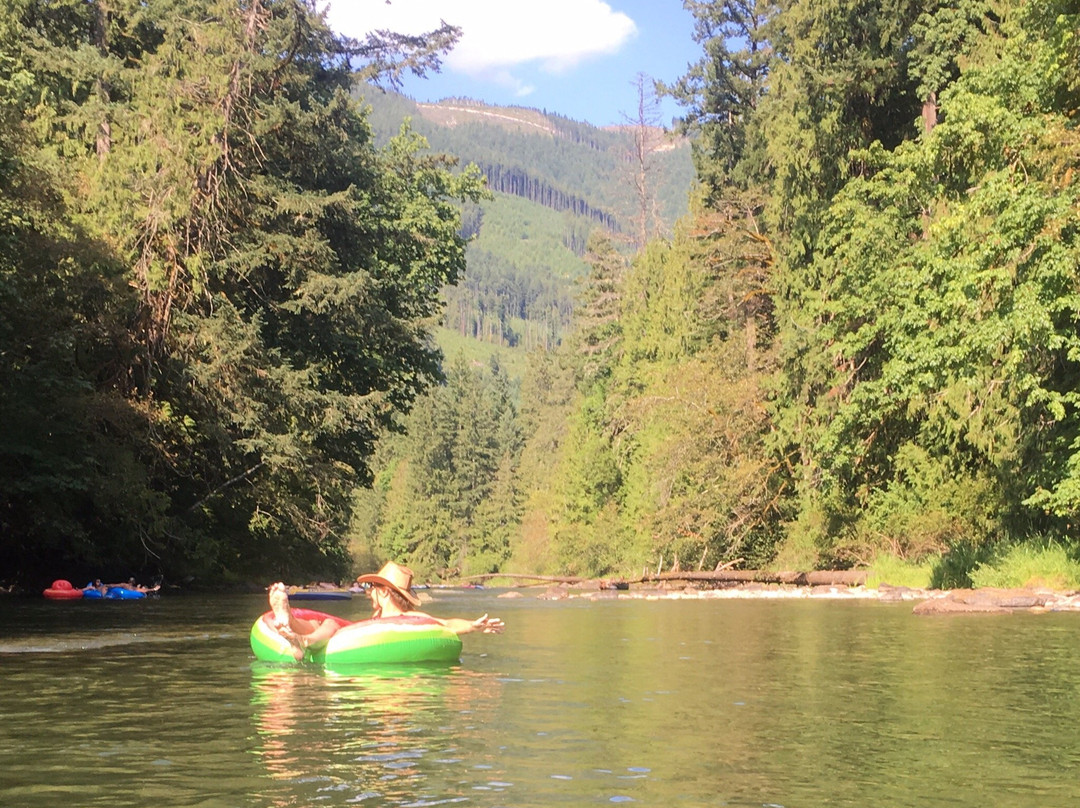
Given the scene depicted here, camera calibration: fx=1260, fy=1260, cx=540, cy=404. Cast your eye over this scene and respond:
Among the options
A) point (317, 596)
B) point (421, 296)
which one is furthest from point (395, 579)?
point (421, 296)

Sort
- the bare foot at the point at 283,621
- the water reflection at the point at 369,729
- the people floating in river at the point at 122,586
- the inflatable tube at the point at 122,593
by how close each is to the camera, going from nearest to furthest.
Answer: the water reflection at the point at 369,729
the bare foot at the point at 283,621
the inflatable tube at the point at 122,593
the people floating in river at the point at 122,586

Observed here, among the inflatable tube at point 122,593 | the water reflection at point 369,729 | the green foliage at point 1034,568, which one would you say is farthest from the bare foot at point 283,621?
the green foliage at point 1034,568

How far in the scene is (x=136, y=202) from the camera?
32344mm

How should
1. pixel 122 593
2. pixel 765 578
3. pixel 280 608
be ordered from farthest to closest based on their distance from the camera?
pixel 765 578 → pixel 122 593 → pixel 280 608

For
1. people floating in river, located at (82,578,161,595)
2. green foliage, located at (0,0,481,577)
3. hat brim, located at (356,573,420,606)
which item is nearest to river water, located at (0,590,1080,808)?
hat brim, located at (356,573,420,606)

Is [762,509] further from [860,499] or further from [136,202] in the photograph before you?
[136,202]

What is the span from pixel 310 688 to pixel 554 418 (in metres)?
99.6

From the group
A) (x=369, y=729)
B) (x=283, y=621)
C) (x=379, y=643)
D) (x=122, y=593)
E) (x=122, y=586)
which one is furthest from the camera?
(x=122, y=586)

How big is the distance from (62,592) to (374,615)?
53.3ft

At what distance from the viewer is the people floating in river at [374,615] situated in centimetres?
1647

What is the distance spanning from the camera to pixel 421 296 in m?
47.2

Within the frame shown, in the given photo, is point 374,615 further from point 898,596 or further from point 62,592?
point 898,596

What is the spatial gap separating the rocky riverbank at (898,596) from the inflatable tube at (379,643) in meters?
11.7

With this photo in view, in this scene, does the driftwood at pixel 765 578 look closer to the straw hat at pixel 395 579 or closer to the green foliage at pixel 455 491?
the straw hat at pixel 395 579
